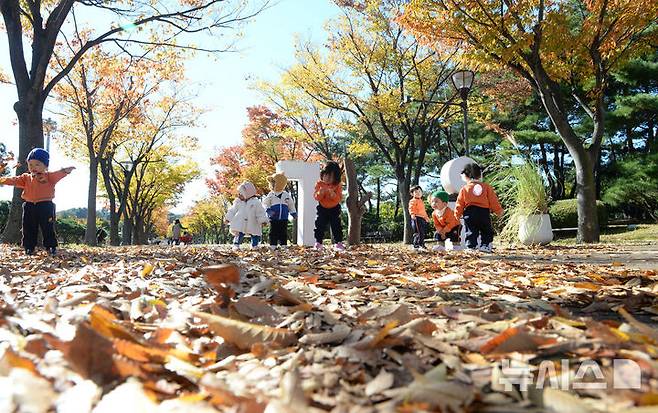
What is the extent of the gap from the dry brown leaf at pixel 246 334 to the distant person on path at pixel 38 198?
603cm

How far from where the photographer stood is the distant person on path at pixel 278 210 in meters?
9.16

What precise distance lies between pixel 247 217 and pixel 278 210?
738 millimetres

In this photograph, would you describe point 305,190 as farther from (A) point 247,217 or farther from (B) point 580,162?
(B) point 580,162

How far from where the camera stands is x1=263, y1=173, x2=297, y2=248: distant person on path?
30.0 ft

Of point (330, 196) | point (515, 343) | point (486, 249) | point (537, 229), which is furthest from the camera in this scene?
point (537, 229)

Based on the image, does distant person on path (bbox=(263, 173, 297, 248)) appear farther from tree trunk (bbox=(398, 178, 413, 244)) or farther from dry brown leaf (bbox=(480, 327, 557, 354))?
dry brown leaf (bbox=(480, 327, 557, 354))

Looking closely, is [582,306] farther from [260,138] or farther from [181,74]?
[260,138]

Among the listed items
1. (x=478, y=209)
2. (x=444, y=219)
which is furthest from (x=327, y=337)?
(x=444, y=219)

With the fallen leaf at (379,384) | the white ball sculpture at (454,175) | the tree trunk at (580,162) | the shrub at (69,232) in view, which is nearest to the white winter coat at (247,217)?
the white ball sculpture at (454,175)

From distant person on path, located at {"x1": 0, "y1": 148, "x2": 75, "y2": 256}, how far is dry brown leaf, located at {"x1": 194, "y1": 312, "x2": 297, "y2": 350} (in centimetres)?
603

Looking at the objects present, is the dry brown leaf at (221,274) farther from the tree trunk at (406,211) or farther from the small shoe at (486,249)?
the tree trunk at (406,211)

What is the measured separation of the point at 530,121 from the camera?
2230cm

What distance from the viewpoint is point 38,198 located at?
642 centimetres

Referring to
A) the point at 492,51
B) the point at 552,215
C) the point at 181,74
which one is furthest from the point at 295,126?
the point at 492,51
